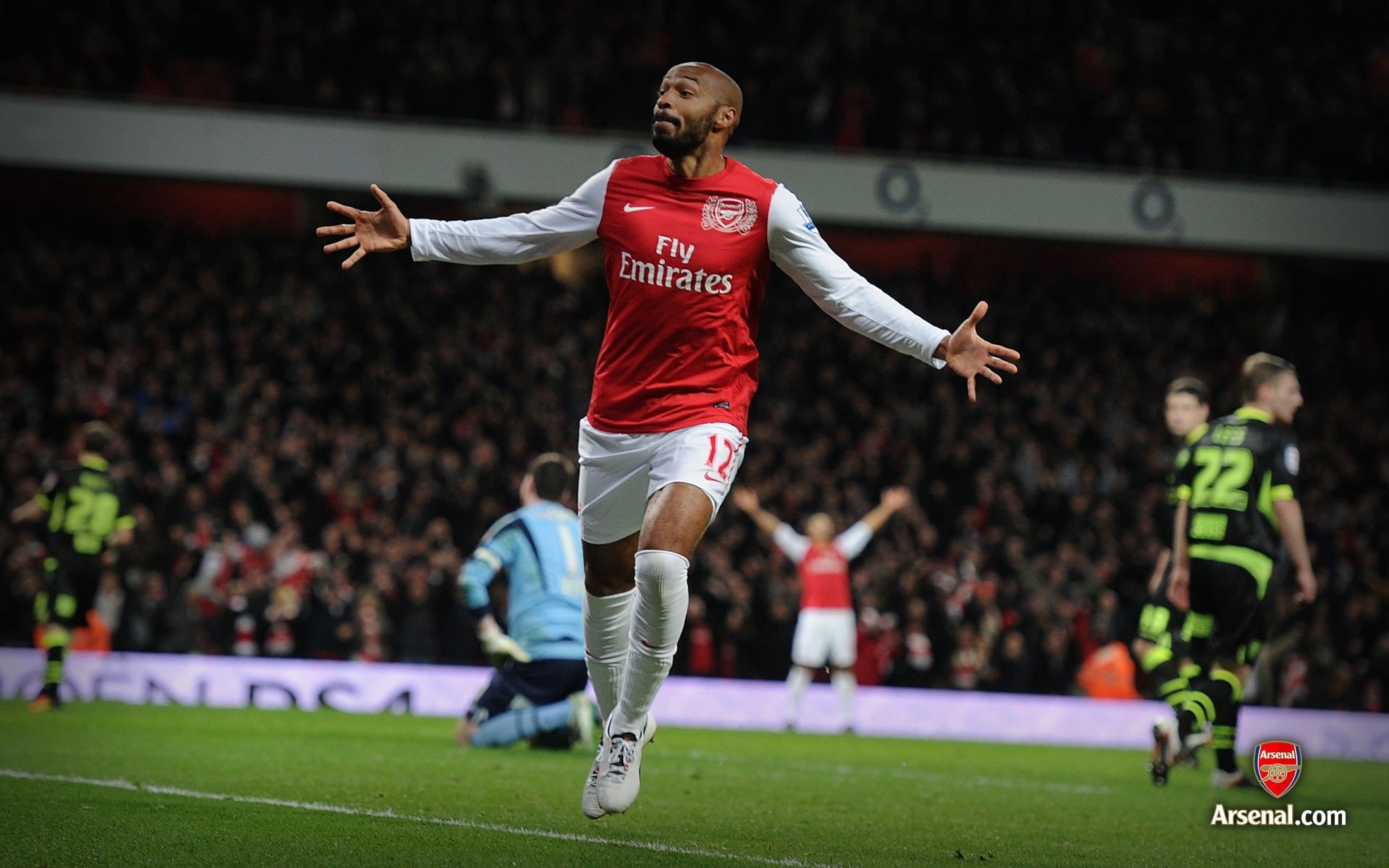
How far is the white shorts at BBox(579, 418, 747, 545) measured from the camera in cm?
549

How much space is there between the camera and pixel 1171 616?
1072 centimetres

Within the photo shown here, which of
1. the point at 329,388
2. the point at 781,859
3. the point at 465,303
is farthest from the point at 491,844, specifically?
the point at 465,303

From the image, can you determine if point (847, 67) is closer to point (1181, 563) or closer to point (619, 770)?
point (1181, 563)

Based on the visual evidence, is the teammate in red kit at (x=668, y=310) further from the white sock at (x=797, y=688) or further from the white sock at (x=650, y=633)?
the white sock at (x=797, y=688)

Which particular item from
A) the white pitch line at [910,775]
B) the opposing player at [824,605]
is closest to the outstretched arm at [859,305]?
the white pitch line at [910,775]

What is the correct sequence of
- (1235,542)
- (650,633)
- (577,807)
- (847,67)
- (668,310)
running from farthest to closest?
(847,67) < (1235,542) < (577,807) < (668,310) < (650,633)

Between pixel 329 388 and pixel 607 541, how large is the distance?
50.7 feet

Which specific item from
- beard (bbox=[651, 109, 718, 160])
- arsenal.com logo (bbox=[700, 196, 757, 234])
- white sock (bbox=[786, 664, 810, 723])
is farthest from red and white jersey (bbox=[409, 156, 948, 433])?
white sock (bbox=[786, 664, 810, 723])

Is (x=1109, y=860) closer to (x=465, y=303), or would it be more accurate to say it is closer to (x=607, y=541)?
(x=607, y=541)

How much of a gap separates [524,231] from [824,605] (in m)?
10.3

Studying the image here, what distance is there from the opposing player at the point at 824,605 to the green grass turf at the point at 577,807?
371 cm

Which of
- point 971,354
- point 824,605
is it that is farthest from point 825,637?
point 971,354

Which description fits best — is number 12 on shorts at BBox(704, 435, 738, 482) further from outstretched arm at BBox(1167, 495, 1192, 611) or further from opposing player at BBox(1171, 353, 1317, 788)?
outstretched arm at BBox(1167, 495, 1192, 611)

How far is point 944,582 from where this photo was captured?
1828 centimetres
